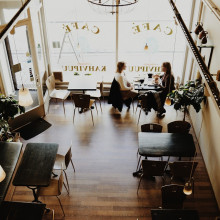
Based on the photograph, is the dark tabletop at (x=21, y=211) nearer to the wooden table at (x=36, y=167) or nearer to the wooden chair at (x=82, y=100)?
the wooden table at (x=36, y=167)

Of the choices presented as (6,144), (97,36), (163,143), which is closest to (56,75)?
(97,36)

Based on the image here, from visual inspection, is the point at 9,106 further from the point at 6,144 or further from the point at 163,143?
the point at 163,143

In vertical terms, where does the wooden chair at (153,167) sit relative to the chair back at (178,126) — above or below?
below

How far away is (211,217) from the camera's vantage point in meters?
4.29

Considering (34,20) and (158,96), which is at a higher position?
(34,20)

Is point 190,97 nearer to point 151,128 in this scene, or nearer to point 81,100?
point 151,128

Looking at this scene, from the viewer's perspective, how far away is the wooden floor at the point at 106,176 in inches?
174

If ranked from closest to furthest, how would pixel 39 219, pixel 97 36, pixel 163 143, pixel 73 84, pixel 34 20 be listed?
pixel 39 219 → pixel 163 143 → pixel 34 20 → pixel 73 84 → pixel 97 36

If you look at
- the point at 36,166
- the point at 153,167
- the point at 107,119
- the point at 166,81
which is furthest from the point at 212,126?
the point at 36,166

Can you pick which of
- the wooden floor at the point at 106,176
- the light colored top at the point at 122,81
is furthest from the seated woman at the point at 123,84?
the wooden floor at the point at 106,176

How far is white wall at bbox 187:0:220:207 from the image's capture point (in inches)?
184

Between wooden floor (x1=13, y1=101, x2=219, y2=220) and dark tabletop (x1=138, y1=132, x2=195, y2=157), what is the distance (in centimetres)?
77

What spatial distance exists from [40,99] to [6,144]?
8.45 ft

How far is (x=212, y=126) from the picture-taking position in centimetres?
503
